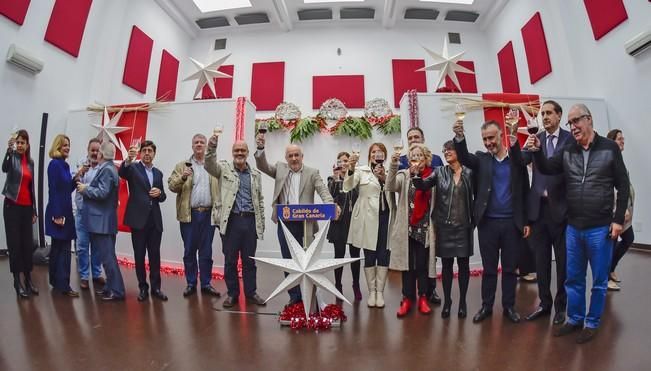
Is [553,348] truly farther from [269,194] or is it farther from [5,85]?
[5,85]

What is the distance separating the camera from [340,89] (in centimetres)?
835

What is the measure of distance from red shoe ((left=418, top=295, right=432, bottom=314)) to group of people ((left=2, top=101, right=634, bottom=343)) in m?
0.01

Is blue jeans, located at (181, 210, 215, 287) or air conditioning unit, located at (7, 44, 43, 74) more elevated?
air conditioning unit, located at (7, 44, 43, 74)

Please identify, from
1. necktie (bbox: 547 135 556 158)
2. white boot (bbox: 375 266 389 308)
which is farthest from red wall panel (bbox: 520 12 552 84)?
white boot (bbox: 375 266 389 308)

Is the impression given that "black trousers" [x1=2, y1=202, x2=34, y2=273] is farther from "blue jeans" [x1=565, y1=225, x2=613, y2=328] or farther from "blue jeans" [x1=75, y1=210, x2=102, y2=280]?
"blue jeans" [x1=565, y1=225, x2=613, y2=328]

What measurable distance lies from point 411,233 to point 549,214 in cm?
105

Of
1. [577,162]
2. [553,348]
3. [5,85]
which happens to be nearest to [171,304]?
[553,348]

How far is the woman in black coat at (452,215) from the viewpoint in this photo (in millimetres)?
2609

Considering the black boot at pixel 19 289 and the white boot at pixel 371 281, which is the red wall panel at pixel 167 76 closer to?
the black boot at pixel 19 289

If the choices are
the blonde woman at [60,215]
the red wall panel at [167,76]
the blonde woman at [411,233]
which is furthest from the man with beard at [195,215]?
the red wall panel at [167,76]

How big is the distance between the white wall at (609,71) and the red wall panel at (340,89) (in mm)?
3690

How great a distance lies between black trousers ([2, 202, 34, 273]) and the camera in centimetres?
308

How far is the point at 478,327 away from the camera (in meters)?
2.45

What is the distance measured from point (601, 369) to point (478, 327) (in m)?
0.75
